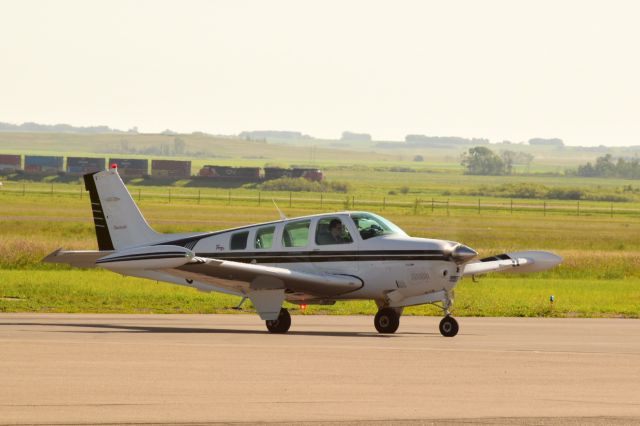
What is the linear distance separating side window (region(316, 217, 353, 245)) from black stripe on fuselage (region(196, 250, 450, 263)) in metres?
0.23

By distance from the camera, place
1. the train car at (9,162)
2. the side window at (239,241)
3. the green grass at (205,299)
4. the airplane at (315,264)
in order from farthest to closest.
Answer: the train car at (9,162)
the green grass at (205,299)
the side window at (239,241)
the airplane at (315,264)

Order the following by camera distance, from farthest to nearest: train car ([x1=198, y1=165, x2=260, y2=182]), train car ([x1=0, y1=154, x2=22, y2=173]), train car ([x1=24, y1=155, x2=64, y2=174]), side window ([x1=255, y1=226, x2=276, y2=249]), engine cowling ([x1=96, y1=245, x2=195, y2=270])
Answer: train car ([x1=0, y1=154, x2=22, y2=173]) → train car ([x1=24, y1=155, x2=64, y2=174]) → train car ([x1=198, y1=165, x2=260, y2=182]) → side window ([x1=255, y1=226, x2=276, y2=249]) → engine cowling ([x1=96, y1=245, x2=195, y2=270])

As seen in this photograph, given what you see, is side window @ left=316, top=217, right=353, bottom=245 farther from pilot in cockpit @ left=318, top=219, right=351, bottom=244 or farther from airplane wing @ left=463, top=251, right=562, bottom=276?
airplane wing @ left=463, top=251, right=562, bottom=276

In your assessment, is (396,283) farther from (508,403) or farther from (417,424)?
(417,424)

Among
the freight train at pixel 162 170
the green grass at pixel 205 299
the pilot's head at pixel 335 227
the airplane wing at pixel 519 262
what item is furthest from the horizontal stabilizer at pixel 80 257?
the freight train at pixel 162 170

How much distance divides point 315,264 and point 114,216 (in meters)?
4.79

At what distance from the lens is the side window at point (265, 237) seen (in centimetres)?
2577

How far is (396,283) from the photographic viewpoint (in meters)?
24.8

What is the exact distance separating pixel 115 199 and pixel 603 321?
11.0 metres

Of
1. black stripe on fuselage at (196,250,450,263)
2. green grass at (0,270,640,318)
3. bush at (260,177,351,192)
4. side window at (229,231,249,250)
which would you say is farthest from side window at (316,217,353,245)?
bush at (260,177,351,192)

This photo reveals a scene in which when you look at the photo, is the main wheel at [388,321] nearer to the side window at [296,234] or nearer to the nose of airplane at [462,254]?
the nose of airplane at [462,254]

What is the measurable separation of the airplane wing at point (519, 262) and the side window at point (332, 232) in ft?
9.62

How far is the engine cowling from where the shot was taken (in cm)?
2322

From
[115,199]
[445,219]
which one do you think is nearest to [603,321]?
[115,199]
